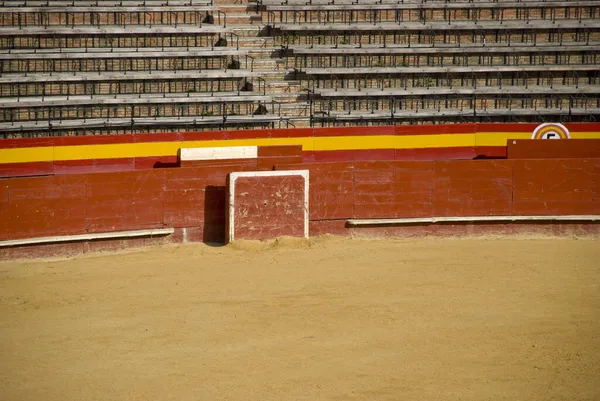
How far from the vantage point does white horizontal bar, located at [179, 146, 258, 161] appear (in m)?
13.7

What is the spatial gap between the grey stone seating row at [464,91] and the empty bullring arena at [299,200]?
78 millimetres

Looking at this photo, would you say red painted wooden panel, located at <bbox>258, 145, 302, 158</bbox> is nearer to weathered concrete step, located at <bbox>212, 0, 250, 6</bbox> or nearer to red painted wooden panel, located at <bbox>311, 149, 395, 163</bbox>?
red painted wooden panel, located at <bbox>311, 149, 395, 163</bbox>

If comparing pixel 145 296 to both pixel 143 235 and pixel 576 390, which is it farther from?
pixel 576 390

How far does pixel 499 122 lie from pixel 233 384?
11806 mm

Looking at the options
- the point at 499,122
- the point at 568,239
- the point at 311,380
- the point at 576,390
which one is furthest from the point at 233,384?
the point at 499,122

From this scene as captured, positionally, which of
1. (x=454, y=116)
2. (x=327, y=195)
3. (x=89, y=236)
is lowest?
(x=89, y=236)

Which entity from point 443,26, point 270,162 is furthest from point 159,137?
point 443,26

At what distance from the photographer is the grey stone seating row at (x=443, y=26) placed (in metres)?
18.6

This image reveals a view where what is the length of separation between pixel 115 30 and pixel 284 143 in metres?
3.78

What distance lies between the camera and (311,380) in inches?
313

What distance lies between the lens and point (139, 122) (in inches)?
658

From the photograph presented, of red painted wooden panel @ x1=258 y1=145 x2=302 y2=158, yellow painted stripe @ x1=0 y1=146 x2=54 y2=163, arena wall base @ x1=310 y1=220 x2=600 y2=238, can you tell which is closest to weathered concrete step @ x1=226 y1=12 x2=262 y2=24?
yellow painted stripe @ x1=0 y1=146 x2=54 y2=163

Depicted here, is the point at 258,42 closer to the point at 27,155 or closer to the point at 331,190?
the point at 27,155

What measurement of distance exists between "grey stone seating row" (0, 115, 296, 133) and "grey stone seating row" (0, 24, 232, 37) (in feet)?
6.08
